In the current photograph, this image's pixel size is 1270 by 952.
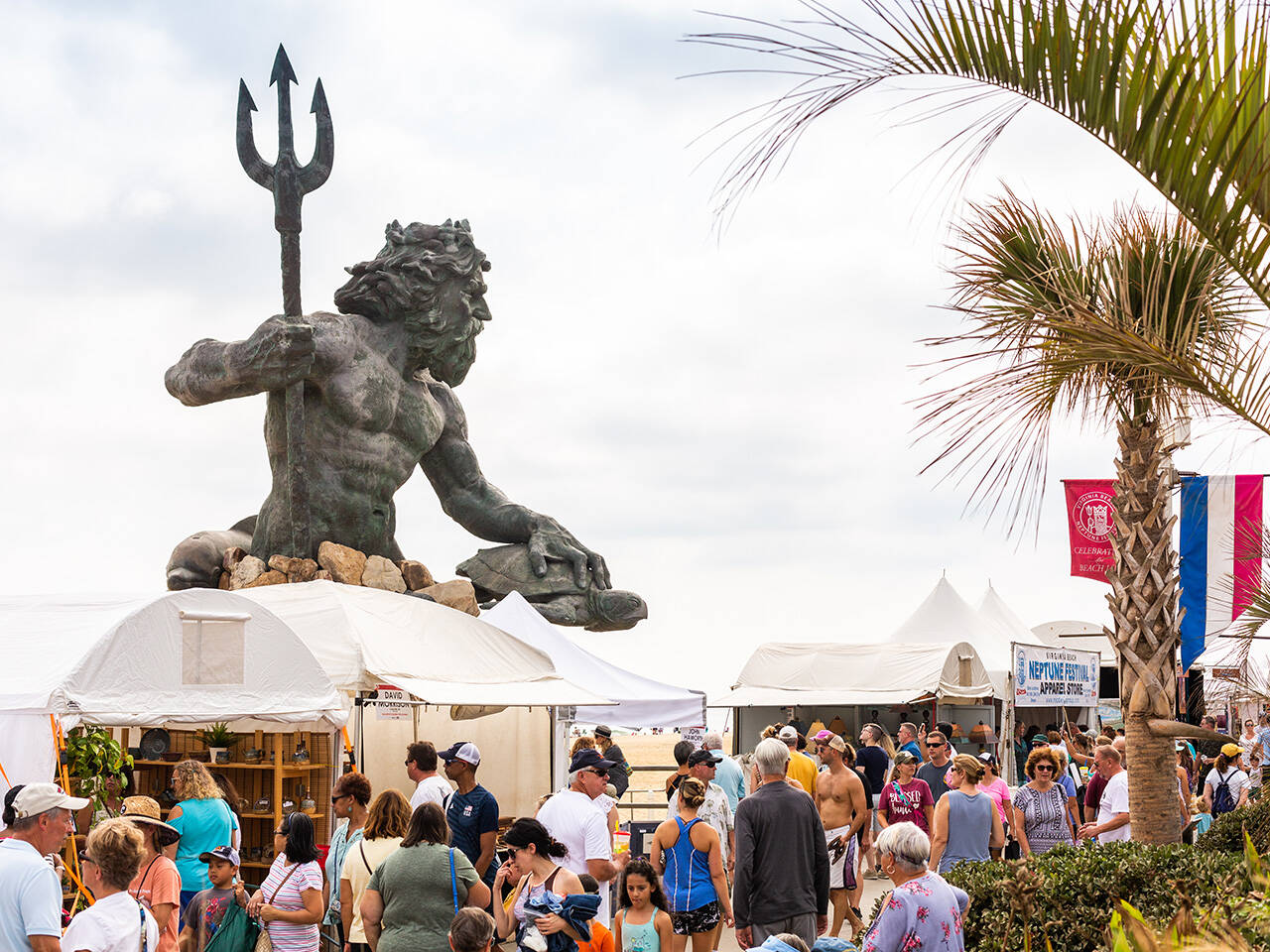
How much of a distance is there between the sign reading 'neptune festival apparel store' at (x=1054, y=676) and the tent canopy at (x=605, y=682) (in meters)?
6.85

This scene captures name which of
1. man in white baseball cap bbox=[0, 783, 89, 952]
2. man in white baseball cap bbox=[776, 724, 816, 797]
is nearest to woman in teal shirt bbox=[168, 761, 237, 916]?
man in white baseball cap bbox=[0, 783, 89, 952]

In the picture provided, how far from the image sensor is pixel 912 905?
615 centimetres

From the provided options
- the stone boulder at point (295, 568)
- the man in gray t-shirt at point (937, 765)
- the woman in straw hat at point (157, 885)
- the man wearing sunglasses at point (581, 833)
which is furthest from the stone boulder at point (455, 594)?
the woman in straw hat at point (157, 885)

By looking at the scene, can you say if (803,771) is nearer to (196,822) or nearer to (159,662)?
(159,662)

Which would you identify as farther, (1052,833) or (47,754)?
(1052,833)

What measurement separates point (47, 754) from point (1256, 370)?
265 inches

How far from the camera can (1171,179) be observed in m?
5.55

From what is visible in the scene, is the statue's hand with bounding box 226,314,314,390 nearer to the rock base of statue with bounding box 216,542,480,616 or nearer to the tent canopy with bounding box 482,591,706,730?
the rock base of statue with bounding box 216,542,480,616

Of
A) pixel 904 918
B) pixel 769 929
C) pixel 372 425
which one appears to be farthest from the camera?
pixel 372 425

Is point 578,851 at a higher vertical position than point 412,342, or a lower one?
lower

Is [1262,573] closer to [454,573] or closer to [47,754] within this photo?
[454,573]

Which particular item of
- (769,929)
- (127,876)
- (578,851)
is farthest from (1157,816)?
(127,876)

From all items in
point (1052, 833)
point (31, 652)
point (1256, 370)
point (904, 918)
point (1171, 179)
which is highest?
point (1171, 179)

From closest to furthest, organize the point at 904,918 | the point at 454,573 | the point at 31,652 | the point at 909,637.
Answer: the point at 904,918 → the point at 31,652 → the point at 454,573 → the point at 909,637
